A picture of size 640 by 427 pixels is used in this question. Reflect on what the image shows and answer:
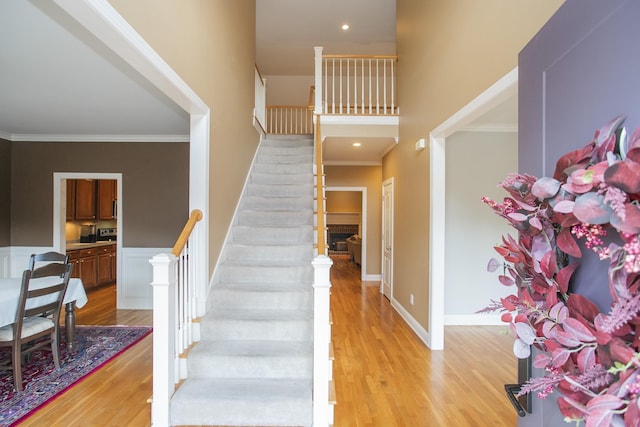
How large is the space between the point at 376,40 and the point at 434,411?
639 cm

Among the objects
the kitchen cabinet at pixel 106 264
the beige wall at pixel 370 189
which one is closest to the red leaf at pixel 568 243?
the beige wall at pixel 370 189

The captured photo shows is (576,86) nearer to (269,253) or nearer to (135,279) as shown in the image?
(269,253)

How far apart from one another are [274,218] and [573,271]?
322 cm

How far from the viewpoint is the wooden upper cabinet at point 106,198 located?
6.48 m

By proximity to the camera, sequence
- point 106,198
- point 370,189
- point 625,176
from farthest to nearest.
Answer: point 370,189 < point 106,198 < point 625,176

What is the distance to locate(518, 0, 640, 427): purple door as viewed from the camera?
2.41 ft

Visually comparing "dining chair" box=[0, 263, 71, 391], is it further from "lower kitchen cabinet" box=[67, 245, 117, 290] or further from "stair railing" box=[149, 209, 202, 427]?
"lower kitchen cabinet" box=[67, 245, 117, 290]

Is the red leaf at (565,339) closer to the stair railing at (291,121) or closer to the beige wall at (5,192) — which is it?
the beige wall at (5,192)

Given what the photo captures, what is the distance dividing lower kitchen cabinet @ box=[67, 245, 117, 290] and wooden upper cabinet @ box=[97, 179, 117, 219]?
785mm

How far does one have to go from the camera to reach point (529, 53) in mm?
1148

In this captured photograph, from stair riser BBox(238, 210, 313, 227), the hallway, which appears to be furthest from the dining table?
the hallway

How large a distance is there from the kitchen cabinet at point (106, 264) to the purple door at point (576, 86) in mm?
6921

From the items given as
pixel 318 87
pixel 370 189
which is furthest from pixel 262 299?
pixel 370 189

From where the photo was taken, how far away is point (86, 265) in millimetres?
5602
